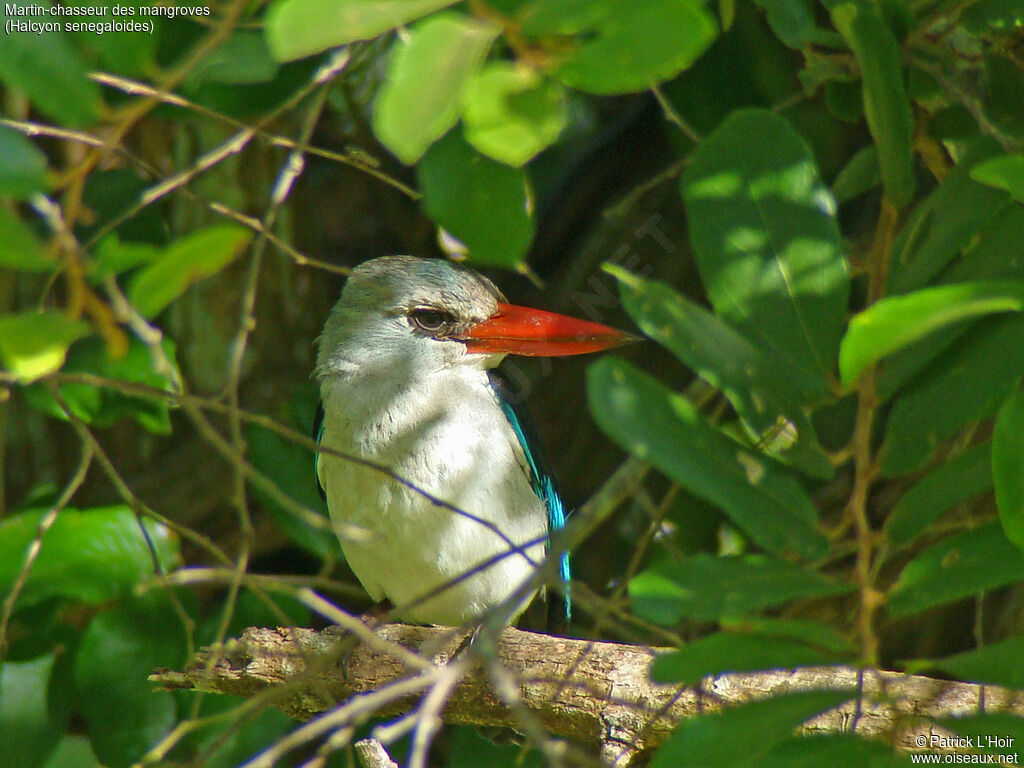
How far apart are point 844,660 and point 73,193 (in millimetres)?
854

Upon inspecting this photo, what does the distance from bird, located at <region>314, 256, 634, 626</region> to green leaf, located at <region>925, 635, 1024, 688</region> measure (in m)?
1.11

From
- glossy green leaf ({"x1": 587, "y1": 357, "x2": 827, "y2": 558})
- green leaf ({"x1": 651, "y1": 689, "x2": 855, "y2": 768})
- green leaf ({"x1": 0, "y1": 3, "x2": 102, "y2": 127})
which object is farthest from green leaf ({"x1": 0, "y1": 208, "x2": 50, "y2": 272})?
green leaf ({"x1": 651, "y1": 689, "x2": 855, "y2": 768})

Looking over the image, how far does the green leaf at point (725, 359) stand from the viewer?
97cm

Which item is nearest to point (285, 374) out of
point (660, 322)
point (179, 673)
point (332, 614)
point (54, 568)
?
point (54, 568)

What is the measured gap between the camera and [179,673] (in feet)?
5.90

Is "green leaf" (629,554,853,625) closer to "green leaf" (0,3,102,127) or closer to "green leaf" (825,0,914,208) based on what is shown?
"green leaf" (825,0,914,208)

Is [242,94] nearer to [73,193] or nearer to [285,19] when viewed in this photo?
[73,193]

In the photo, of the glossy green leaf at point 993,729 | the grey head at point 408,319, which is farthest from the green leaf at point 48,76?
the grey head at point 408,319

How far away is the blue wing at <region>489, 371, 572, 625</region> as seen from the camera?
7.80 feet

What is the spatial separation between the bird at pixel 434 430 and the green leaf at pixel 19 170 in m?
1.26

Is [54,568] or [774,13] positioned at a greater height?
[774,13]

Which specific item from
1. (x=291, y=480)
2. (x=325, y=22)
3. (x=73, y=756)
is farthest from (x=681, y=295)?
(x=73, y=756)

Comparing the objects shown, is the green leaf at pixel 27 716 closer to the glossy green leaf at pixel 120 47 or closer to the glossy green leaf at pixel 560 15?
the glossy green leaf at pixel 120 47

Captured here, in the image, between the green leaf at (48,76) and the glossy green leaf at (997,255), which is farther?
the glossy green leaf at (997,255)
